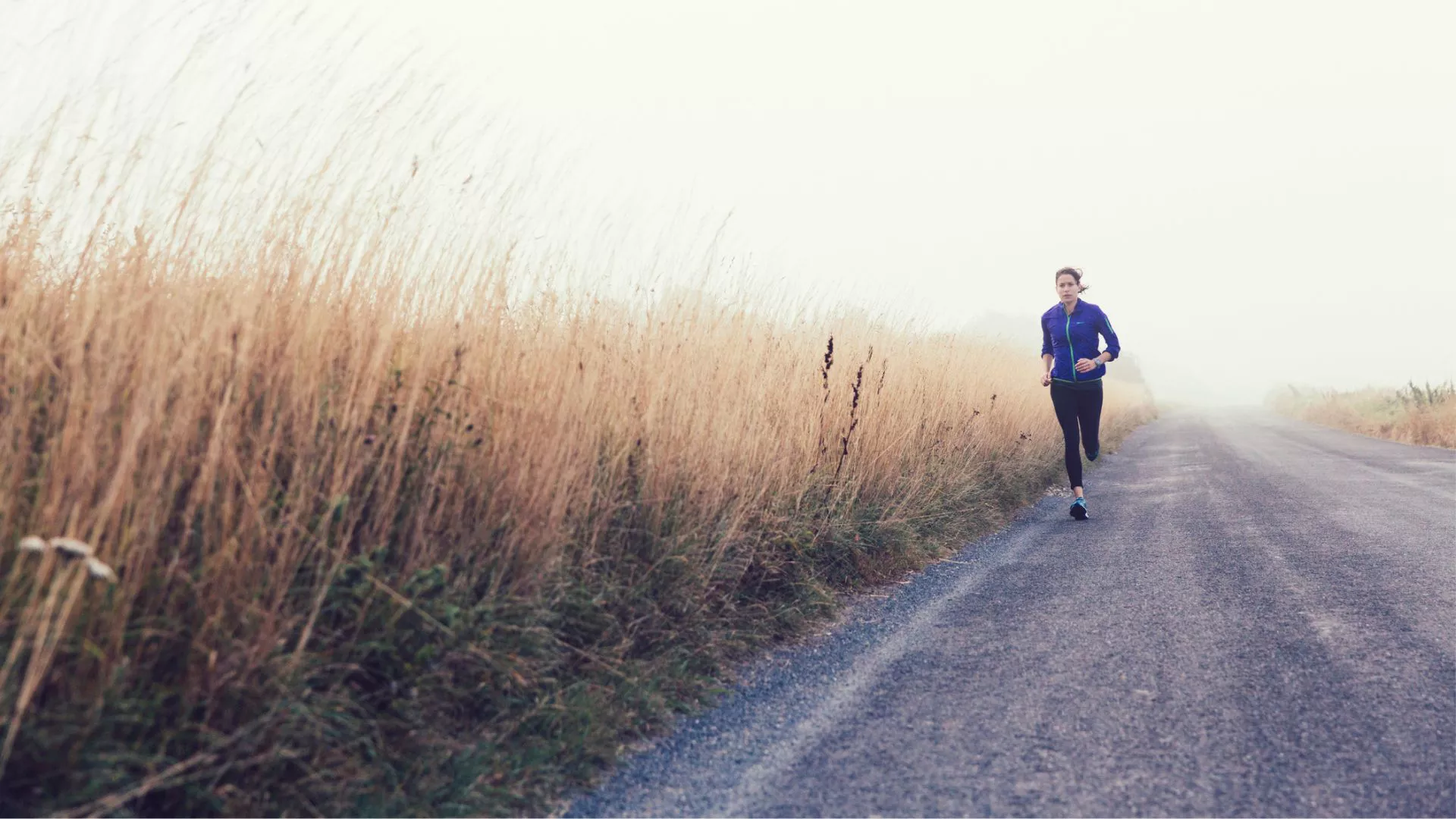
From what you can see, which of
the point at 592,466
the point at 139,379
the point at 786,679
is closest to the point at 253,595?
the point at 139,379

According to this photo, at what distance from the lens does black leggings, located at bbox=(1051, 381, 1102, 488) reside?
330 inches

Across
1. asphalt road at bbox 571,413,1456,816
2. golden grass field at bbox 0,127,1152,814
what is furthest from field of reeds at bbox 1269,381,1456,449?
golden grass field at bbox 0,127,1152,814

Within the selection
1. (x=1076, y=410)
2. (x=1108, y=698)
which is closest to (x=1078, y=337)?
(x=1076, y=410)

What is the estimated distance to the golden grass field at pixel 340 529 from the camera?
2084 mm

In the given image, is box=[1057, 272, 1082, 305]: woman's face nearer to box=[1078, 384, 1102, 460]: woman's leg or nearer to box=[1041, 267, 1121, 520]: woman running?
box=[1041, 267, 1121, 520]: woman running

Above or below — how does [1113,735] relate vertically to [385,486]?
below

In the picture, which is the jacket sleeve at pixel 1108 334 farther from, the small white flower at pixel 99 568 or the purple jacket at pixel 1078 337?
the small white flower at pixel 99 568

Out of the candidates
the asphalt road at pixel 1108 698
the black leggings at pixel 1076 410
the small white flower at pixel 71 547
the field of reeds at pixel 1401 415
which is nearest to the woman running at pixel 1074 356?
the black leggings at pixel 1076 410

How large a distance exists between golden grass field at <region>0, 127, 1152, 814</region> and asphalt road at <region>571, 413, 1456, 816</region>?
392 mm

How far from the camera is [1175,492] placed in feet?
32.2

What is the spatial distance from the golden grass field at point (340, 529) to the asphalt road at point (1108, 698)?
0.39 meters

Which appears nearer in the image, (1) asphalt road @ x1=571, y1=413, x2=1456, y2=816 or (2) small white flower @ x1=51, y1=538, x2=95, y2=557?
(2) small white flower @ x1=51, y1=538, x2=95, y2=557

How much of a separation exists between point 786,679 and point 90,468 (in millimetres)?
2484

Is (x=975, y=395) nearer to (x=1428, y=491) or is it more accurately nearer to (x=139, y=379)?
(x=1428, y=491)
